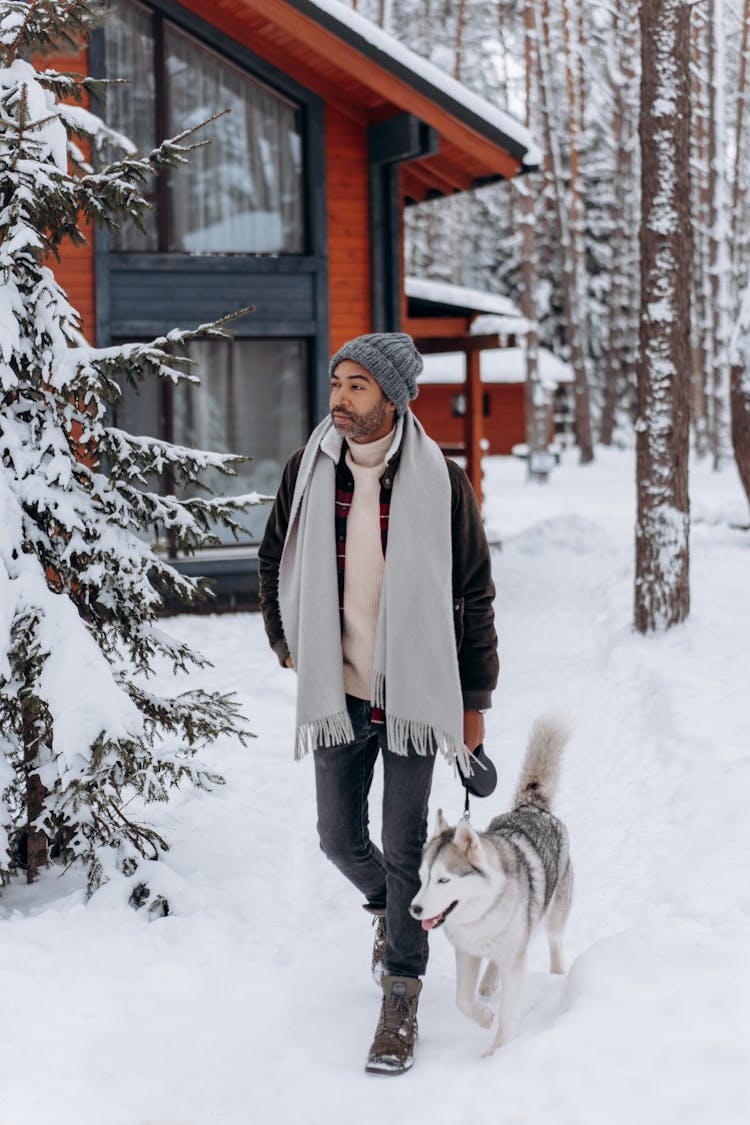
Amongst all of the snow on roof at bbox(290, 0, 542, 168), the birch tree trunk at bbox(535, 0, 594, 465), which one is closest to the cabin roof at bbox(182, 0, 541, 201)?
the snow on roof at bbox(290, 0, 542, 168)

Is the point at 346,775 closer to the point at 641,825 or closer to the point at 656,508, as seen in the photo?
the point at 641,825

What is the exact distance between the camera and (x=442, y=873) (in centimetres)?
377

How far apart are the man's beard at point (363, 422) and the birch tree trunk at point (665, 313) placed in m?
6.65

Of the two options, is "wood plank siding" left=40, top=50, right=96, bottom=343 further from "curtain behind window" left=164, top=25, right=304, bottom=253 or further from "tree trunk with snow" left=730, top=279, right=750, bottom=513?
"tree trunk with snow" left=730, top=279, right=750, bottom=513

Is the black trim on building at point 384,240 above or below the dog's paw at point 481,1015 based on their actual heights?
above

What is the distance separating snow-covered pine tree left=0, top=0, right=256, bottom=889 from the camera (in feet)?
16.1

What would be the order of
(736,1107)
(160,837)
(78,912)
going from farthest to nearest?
1. (160,837)
2. (78,912)
3. (736,1107)

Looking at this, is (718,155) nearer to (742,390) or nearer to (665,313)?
(742,390)

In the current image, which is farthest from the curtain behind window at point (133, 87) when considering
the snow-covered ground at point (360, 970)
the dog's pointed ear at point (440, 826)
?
the dog's pointed ear at point (440, 826)

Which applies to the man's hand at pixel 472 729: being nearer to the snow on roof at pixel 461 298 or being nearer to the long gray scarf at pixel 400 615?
the long gray scarf at pixel 400 615

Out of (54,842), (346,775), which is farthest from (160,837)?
(346,775)

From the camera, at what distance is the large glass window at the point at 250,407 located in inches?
535

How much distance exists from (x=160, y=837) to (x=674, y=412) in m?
6.21

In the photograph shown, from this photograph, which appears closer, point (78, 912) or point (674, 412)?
point (78, 912)
